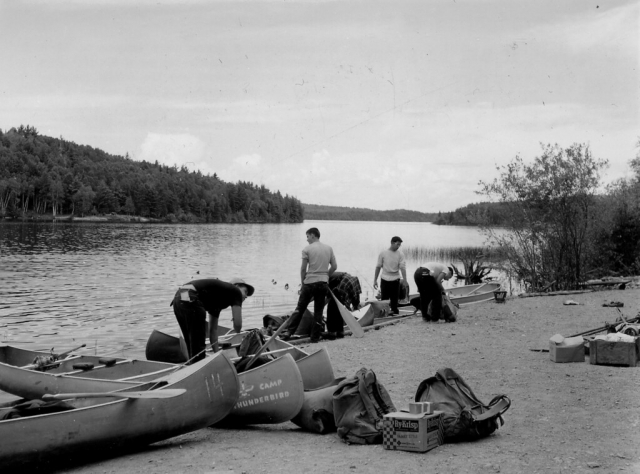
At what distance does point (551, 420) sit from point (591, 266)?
19.9 metres

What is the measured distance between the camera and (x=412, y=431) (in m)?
5.78

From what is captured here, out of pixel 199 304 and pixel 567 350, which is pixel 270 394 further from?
pixel 567 350

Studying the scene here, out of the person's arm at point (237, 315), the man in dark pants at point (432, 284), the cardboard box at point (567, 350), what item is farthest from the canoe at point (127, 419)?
the man in dark pants at point (432, 284)

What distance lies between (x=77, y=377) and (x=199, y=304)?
68.4 inches

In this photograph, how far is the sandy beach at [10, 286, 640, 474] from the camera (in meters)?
5.50

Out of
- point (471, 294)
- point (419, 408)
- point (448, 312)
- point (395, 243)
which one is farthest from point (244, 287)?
point (471, 294)

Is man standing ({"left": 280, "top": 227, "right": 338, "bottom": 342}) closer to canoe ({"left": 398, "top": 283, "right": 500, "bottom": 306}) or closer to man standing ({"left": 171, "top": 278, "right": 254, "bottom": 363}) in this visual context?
man standing ({"left": 171, "top": 278, "right": 254, "bottom": 363})

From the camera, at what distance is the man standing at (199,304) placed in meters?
8.53

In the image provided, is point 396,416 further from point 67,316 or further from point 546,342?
point 67,316

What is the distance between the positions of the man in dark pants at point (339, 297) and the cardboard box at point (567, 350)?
4.75m

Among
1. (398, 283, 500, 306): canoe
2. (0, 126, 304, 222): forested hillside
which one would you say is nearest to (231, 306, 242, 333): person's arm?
(398, 283, 500, 306): canoe

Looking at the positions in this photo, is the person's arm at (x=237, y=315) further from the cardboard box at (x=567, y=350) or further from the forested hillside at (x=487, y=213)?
the forested hillside at (x=487, y=213)

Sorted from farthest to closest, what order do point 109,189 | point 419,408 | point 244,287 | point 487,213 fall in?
point 109,189
point 487,213
point 244,287
point 419,408

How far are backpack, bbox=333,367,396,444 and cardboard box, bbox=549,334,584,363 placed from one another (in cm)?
398
